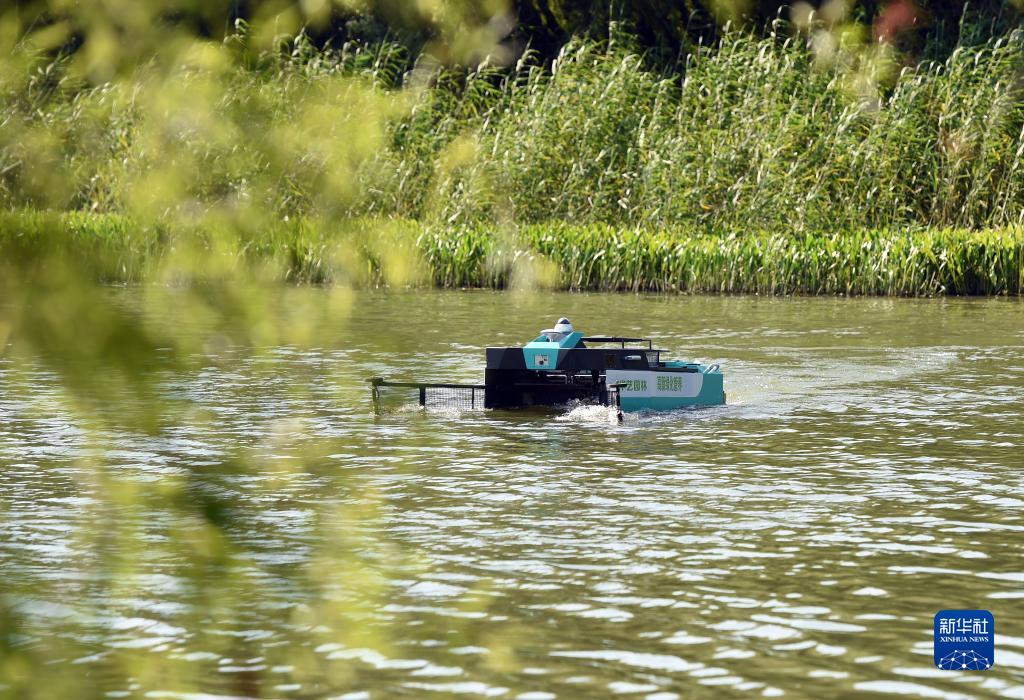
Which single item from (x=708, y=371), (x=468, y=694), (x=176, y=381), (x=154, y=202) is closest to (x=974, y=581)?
(x=468, y=694)

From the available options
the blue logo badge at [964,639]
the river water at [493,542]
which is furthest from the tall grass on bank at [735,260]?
the blue logo badge at [964,639]

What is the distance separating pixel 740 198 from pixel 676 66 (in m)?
9.43

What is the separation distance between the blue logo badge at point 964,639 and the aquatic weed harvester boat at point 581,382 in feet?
33.4

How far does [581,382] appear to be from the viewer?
64.1 ft

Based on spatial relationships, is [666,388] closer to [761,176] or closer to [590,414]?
[590,414]

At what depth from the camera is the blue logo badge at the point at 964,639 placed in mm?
7938

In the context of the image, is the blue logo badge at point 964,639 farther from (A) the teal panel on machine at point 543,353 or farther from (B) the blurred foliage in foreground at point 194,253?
(A) the teal panel on machine at point 543,353

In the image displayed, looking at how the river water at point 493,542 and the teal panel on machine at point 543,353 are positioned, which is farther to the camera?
the teal panel on machine at point 543,353

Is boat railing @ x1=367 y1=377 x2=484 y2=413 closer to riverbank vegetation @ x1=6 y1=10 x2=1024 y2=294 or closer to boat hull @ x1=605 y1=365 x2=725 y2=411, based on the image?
boat hull @ x1=605 y1=365 x2=725 y2=411

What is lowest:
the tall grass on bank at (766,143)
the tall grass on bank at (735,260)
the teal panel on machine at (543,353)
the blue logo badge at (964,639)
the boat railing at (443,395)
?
the blue logo badge at (964,639)

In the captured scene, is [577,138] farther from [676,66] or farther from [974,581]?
[974,581]

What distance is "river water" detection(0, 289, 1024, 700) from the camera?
7488mm

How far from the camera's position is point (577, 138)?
38.2 metres

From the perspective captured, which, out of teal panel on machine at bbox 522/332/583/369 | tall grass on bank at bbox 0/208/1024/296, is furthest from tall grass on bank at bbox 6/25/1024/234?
teal panel on machine at bbox 522/332/583/369
